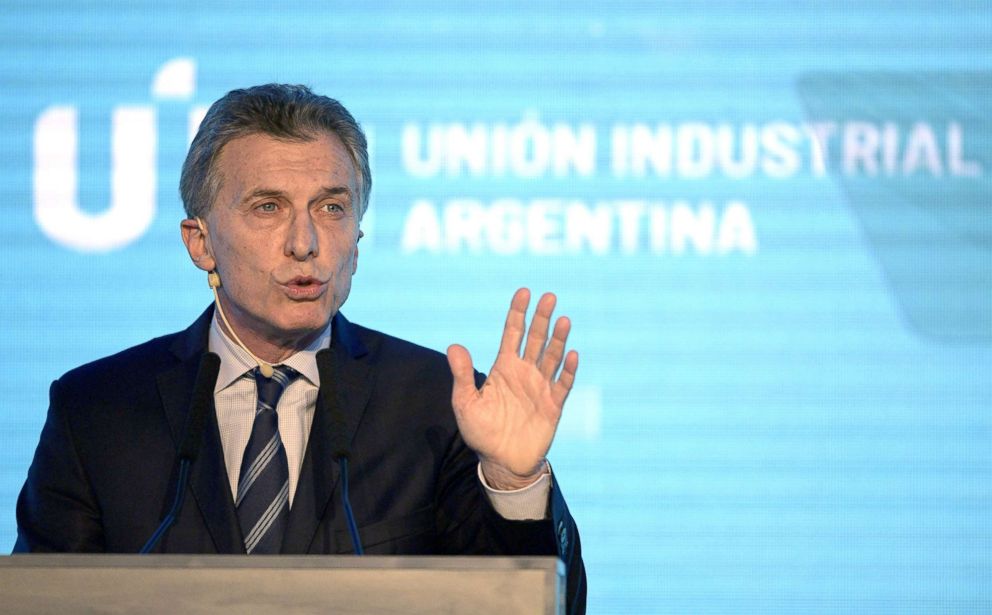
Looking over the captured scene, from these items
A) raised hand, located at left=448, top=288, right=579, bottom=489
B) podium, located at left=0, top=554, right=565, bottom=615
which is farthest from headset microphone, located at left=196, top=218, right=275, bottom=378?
podium, located at left=0, top=554, right=565, bottom=615

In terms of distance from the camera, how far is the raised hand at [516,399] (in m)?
1.95

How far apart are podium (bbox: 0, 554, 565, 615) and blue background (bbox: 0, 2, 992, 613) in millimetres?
1960

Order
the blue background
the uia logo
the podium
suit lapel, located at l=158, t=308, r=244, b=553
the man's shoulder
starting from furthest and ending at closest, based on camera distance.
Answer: the uia logo < the blue background < the man's shoulder < suit lapel, located at l=158, t=308, r=244, b=553 < the podium

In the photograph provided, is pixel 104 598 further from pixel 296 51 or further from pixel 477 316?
pixel 296 51

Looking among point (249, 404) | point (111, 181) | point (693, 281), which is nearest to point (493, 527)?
point (249, 404)

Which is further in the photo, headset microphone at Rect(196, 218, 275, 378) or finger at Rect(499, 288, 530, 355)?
headset microphone at Rect(196, 218, 275, 378)

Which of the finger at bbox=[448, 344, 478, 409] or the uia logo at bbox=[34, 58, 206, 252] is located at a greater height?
the uia logo at bbox=[34, 58, 206, 252]

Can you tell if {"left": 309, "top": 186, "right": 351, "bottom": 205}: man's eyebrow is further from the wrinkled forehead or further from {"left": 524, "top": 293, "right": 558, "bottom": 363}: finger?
{"left": 524, "top": 293, "right": 558, "bottom": 363}: finger

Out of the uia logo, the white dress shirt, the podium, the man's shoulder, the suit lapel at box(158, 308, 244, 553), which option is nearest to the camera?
the podium

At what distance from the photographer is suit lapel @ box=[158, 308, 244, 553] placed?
6.93ft

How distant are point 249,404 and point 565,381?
1.89 feet

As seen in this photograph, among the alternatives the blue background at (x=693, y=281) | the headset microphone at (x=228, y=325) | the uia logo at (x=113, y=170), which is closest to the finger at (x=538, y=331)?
the headset microphone at (x=228, y=325)

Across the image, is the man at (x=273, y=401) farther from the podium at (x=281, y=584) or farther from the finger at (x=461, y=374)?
the podium at (x=281, y=584)

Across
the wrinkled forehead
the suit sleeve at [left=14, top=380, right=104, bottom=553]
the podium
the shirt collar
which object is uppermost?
the wrinkled forehead
